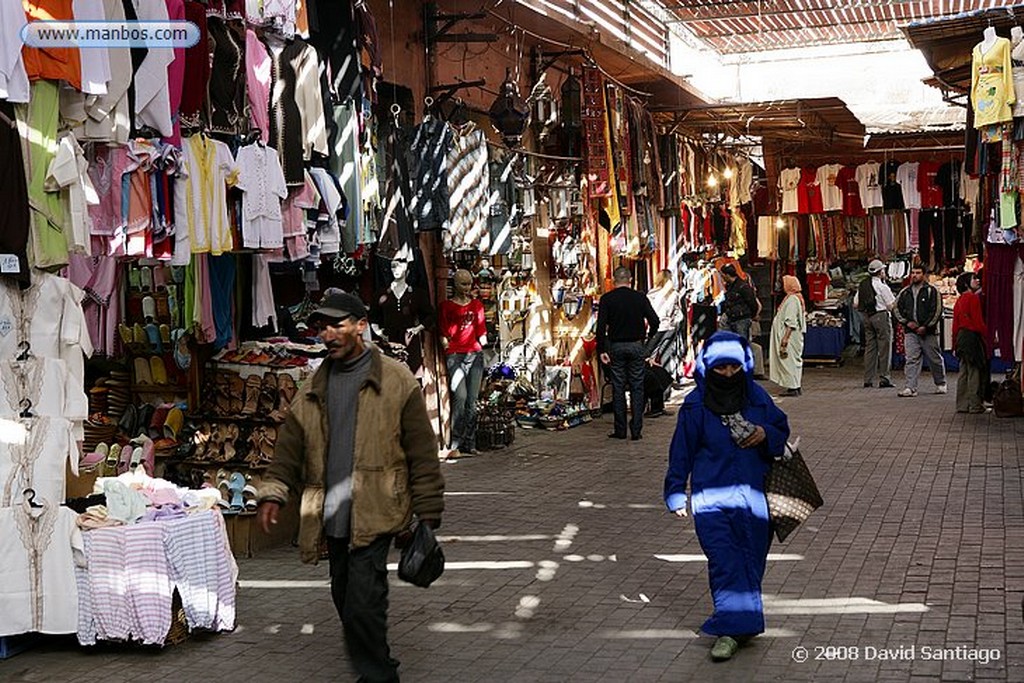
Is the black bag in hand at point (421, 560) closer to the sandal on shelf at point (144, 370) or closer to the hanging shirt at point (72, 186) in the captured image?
the hanging shirt at point (72, 186)

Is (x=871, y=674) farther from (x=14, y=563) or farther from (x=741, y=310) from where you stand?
(x=741, y=310)

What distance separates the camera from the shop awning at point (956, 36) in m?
11.9

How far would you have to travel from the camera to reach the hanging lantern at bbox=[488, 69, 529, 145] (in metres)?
13.5

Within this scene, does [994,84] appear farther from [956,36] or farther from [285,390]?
[285,390]

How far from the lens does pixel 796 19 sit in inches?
883

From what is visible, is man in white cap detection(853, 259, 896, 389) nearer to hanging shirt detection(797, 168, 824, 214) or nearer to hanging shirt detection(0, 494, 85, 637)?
hanging shirt detection(797, 168, 824, 214)

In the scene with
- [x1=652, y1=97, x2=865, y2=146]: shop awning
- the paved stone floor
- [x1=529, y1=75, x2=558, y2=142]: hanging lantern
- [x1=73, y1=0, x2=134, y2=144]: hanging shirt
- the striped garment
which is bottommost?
the paved stone floor

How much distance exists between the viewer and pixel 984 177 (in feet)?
43.5

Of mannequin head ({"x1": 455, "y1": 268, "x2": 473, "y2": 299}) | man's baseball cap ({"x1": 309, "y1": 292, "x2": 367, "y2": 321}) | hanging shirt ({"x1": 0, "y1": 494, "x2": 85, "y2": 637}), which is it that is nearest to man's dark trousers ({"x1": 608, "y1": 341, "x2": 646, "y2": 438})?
mannequin head ({"x1": 455, "y1": 268, "x2": 473, "y2": 299})

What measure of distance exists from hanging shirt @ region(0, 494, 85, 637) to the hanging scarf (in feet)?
10.3

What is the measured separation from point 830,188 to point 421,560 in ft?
65.5

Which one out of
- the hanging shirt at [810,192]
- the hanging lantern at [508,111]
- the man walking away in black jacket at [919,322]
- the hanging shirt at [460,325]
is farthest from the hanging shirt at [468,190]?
the hanging shirt at [810,192]

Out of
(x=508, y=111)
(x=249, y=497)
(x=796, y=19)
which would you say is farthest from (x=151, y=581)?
(x=796, y=19)

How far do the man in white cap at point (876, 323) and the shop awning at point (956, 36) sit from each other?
16.9 ft
